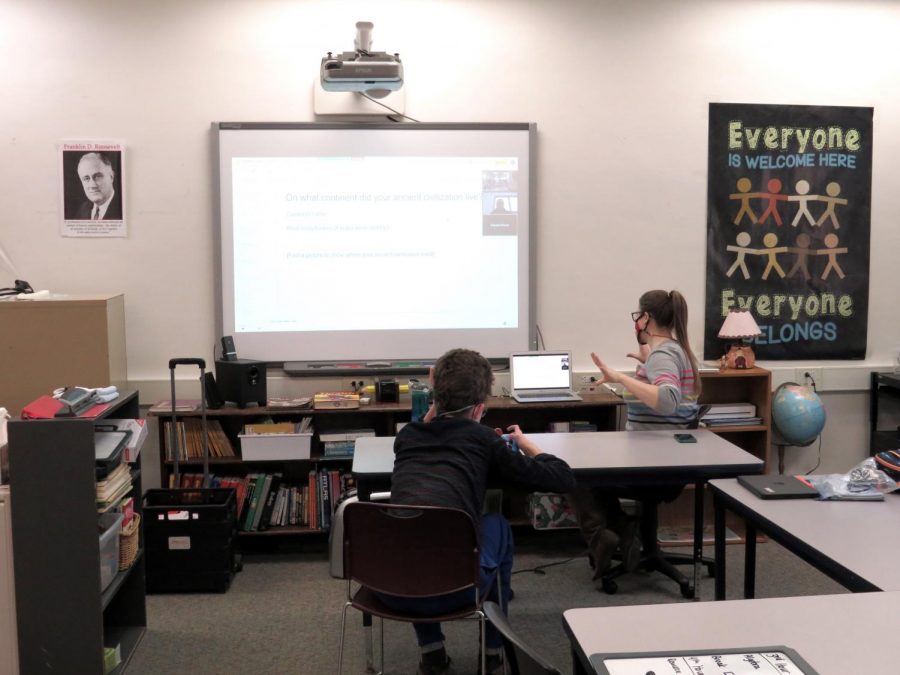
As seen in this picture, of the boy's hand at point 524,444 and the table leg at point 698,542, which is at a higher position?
the boy's hand at point 524,444

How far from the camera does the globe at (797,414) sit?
4672 millimetres

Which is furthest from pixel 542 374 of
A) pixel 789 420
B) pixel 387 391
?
pixel 789 420

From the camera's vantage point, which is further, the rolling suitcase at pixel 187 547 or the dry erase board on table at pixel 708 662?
the rolling suitcase at pixel 187 547

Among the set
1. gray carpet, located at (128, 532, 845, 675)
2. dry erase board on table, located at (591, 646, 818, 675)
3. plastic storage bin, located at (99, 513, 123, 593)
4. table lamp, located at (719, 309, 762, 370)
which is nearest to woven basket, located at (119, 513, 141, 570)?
plastic storage bin, located at (99, 513, 123, 593)

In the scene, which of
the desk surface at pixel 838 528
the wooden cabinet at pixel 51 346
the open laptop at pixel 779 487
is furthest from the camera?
the wooden cabinet at pixel 51 346

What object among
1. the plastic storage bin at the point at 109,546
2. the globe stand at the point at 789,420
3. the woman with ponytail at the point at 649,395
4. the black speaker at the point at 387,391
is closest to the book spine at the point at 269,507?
the black speaker at the point at 387,391

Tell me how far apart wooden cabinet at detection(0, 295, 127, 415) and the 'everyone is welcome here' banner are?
3.26 meters

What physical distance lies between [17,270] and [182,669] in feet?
8.07

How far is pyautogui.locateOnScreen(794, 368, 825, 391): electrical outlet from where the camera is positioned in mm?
4930

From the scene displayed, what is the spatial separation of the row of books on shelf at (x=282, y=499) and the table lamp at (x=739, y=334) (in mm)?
2166

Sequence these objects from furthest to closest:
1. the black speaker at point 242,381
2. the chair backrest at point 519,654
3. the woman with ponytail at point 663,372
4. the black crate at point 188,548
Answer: the black speaker at point 242,381
the black crate at point 188,548
the woman with ponytail at point 663,372
the chair backrest at point 519,654

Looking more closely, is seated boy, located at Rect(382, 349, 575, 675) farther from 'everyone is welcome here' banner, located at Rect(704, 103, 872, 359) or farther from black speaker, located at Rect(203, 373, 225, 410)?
'everyone is welcome here' banner, located at Rect(704, 103, 872, 359)

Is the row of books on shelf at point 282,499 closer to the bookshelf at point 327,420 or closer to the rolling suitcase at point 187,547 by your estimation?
the bookshelf at point 327,420

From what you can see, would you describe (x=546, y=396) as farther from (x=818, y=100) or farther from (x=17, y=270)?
(x=17, y=270)
